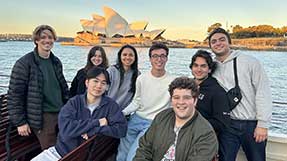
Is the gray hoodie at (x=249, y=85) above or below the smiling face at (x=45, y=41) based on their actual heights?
below

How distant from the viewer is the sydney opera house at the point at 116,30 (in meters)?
37.7

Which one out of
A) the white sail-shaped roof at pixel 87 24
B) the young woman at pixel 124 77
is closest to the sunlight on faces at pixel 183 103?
the young woman at pixel 124 77

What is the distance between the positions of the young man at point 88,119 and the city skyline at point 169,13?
28.3 meters

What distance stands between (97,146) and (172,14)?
42.3m

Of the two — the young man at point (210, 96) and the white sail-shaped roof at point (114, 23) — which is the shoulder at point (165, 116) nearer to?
the young man at point (210, 96)

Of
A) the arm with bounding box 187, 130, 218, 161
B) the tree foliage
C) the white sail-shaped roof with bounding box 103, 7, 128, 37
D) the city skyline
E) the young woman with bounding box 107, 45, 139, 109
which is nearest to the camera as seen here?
the arm with bounding box 187, 130, 218, 161

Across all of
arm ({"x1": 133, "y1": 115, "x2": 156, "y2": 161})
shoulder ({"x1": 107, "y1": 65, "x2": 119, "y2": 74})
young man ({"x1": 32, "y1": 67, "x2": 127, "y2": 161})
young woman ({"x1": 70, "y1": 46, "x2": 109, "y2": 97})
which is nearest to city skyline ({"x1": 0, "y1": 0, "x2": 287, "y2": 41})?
young woman ({"x1": 70, "y1": 46, "x2": 109, "y2": 97})

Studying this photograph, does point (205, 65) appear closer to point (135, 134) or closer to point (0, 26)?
point (135, 134)

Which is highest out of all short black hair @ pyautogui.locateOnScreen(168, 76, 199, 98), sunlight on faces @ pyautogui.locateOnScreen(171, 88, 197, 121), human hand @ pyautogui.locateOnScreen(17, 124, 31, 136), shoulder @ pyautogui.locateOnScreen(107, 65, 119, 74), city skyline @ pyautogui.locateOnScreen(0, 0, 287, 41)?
city skyline @ pyautogui.locateOnScreen(0, 0, 287, 41)

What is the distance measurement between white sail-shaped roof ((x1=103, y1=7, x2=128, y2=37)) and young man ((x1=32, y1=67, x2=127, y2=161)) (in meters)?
35.4

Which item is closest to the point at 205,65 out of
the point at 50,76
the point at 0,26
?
the point at 50,76

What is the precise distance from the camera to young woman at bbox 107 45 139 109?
10.9 feet

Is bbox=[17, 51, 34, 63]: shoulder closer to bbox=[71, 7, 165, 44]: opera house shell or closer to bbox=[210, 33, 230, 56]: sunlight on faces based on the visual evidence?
bbox=[210, 33, 230, 56]: sunlight on faces

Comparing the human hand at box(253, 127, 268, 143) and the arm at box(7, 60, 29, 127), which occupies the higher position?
the arm at box(7, 60, 29, 127)
